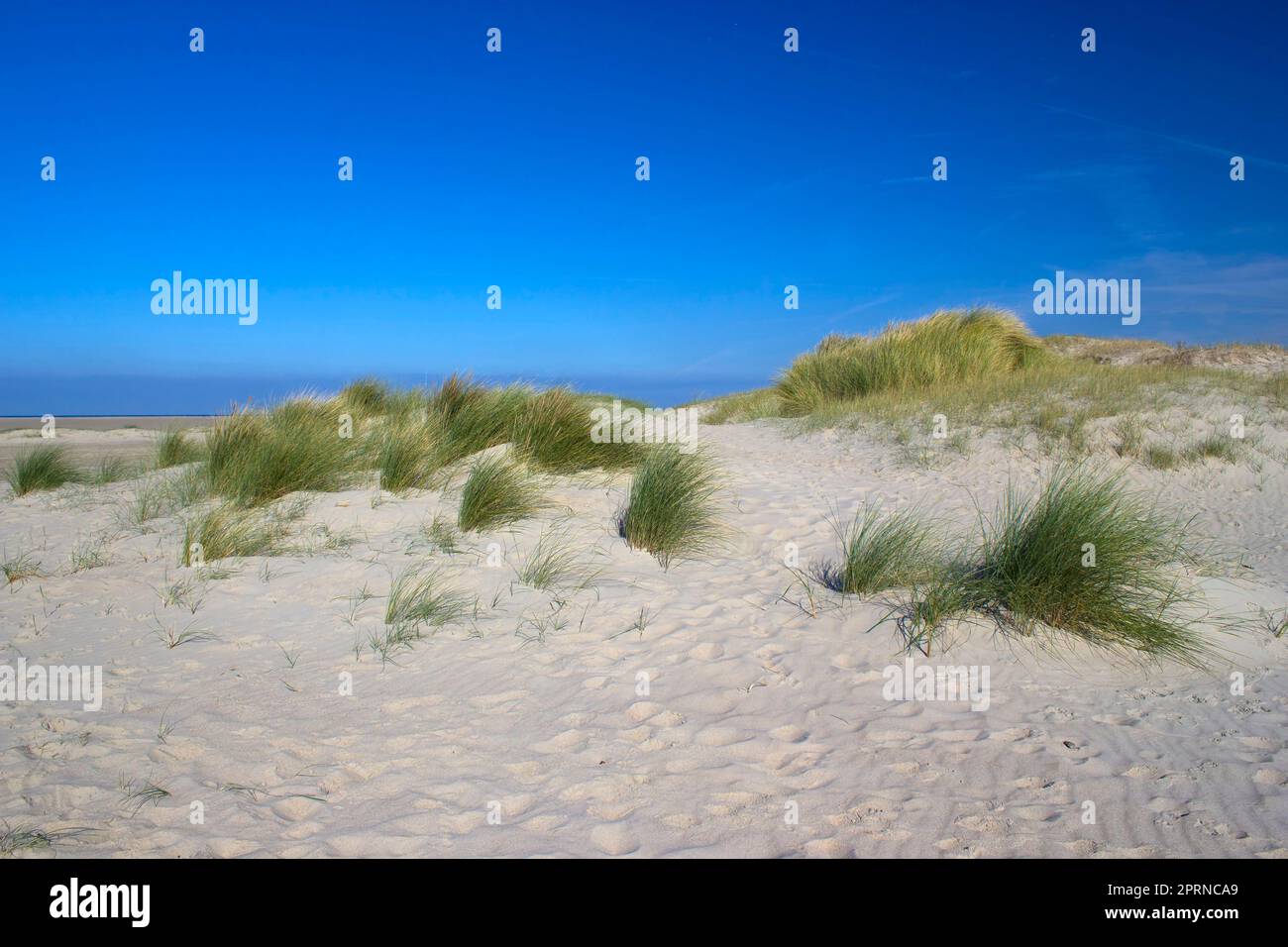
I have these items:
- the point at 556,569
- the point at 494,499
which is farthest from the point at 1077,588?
the point at 494,499

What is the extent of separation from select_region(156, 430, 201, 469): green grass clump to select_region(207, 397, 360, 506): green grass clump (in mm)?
1553

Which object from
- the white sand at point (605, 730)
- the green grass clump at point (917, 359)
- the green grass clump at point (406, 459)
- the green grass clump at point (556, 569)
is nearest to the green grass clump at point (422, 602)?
the white sand at point (605, 730)

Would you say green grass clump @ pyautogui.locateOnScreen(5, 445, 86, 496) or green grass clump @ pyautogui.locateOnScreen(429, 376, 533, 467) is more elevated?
green grass clump @ pyautogui.locateOnScreen(429, 376, 533, 467)

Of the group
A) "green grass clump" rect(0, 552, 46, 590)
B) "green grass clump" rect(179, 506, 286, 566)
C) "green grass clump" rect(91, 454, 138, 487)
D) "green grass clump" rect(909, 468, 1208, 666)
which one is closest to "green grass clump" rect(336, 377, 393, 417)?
"green grass clump" rect(91, 454, 138, 487)

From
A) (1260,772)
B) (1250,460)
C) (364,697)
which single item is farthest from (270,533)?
(1250,460)

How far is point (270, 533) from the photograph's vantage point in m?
5.39

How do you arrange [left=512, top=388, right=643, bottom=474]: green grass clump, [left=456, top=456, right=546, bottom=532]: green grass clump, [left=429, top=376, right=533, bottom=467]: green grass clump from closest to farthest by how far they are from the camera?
1. [left=456, top=456, right=546, bottom=532]: green grass clump
2. [left=512, top=388, right=643, bottom=474]: green grass clump
3. [left=429, top=376, right=533, bottom=467]: green grass clump

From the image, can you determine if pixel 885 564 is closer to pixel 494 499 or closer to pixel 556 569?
pixel 556 569

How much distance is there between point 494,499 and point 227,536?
6.20 ft

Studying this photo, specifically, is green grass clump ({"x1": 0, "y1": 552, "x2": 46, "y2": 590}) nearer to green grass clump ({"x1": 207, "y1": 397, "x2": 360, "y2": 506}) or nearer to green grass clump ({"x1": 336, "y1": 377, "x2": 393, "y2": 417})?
green grass clump ({"x1": 207, "y1": 397, "x2": 360, "y2": 506})

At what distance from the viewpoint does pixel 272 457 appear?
6551mm

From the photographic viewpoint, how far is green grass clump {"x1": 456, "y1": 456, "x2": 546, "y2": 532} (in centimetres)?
566

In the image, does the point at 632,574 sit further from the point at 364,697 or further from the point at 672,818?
the point at 672,818
